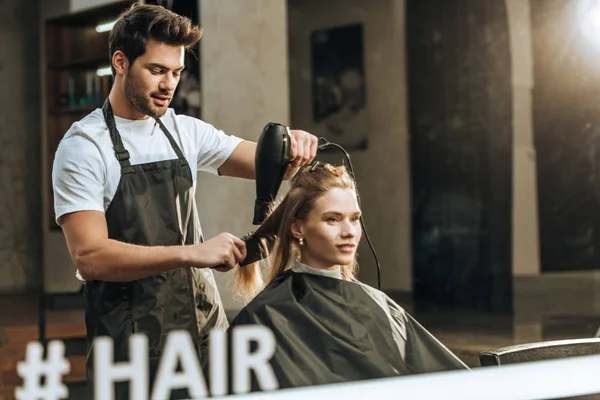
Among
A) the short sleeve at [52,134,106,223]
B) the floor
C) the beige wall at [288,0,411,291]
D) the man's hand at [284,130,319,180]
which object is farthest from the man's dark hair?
the floor

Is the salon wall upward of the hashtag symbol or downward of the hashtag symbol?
upward

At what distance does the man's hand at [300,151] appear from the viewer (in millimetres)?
2566

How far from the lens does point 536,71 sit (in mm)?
4199

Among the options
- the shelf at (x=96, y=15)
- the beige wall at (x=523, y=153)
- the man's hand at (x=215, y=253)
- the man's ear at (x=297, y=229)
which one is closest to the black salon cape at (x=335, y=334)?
the man's ear at (x=297, y=229)

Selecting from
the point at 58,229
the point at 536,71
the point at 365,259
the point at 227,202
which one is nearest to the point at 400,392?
the point at 365,259

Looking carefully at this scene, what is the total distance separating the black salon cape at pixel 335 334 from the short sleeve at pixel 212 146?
0.39m

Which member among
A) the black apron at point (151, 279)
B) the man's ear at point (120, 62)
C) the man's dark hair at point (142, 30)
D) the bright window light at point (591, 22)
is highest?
the bright window light at point (591, 22)

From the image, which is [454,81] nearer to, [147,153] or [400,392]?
[400,392]

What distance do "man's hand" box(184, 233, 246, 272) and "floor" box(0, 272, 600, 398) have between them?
1.13m

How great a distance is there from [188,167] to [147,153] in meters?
0.13

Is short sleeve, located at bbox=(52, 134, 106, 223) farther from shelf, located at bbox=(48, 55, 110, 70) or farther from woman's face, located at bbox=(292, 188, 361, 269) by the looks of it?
woman's face, located at bbox=(292, 188, 361, 269)

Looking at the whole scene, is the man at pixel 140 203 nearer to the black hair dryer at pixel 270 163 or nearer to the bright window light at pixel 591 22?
the black hair dryer at pixel 270 163

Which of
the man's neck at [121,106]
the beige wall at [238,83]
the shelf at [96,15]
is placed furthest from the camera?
the beige wall at [238,83]

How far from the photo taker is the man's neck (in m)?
2.35
